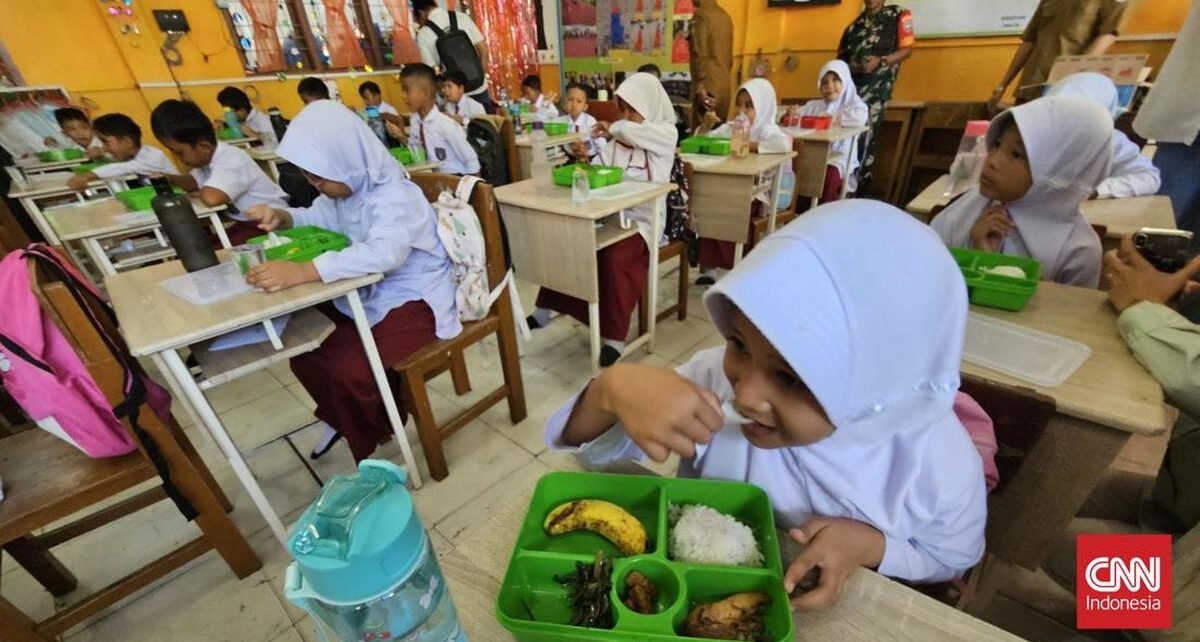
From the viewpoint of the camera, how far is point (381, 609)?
0.47 meters

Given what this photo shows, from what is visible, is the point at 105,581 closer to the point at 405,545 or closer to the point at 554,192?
the point at 405,545

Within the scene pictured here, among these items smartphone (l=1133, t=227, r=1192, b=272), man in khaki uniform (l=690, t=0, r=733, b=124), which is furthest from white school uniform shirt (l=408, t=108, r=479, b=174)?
smartphone (l=1133, t=227, r=1192, b=272)

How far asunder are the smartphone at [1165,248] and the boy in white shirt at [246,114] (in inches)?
242

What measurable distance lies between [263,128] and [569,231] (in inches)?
182

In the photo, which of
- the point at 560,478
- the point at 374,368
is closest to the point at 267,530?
the point at 374,368

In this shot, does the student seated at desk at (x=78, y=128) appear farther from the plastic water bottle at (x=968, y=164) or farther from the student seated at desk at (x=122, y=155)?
Answer: the plastic water bottle at (x=968, y=164)

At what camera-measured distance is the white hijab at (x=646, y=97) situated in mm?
2682

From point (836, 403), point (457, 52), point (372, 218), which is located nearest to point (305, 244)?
point (372, 218)

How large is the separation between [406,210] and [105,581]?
62.7 inches

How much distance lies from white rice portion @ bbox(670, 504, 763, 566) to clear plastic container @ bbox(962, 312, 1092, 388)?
716 millimetres

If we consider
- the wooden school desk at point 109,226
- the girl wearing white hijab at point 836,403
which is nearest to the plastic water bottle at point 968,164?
the girl wearing white hijab at point 836,403

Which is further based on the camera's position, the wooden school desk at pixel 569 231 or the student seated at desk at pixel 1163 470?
the wooden school desk at pixel 569 231

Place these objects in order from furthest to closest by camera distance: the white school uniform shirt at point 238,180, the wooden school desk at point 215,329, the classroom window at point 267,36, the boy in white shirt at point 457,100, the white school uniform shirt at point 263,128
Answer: the classroom window at point 267,36
the white school uniform shirt at point 263,128
the boy in white shirt at point 457,100
the white school uniform shirt at point 238,180
the wooden school desk at point 215,329

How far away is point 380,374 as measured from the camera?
155 centimetres
